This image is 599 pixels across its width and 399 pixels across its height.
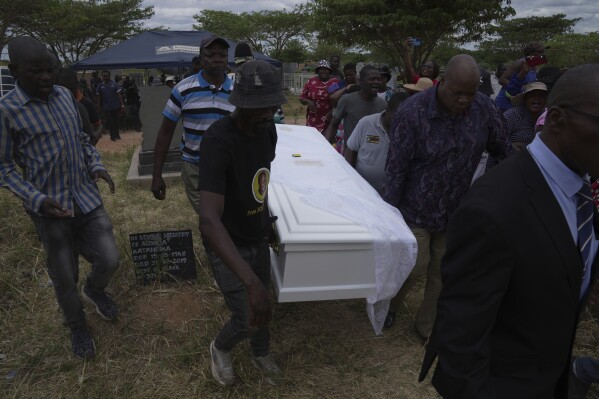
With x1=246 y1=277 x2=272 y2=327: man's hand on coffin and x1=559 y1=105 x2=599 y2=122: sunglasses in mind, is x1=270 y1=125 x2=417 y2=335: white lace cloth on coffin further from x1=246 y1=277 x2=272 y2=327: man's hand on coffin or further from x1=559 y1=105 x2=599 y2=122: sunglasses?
x1=559 y1=105 x2=599 y2=122: sunglasses

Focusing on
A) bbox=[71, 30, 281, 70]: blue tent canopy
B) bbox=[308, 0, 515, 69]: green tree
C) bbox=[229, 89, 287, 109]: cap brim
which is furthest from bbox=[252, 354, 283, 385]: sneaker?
bbox=[308, 0, 515, 69]: green tree

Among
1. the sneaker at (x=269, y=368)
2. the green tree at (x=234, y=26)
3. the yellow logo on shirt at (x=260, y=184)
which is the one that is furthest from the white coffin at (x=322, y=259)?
the green tree at (x=234, y=26)

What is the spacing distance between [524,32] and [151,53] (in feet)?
95.2

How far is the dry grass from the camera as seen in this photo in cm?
238

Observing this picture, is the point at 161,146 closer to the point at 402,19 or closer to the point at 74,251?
the point at 74,251

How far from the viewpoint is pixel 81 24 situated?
84.0 ft

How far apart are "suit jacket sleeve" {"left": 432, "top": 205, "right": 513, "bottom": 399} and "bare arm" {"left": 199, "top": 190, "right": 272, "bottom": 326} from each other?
25.8 inches

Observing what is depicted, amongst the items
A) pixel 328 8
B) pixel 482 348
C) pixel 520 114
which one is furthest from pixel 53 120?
pixel 328 8

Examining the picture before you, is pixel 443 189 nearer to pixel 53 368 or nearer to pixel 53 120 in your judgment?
pixel 53 120

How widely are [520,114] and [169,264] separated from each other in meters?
3.06

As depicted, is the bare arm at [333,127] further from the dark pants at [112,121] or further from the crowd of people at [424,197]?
the dark pants at [112,121]

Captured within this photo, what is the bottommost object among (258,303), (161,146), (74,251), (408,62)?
(74,251)

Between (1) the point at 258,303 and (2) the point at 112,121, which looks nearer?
(1) the point at 258,303

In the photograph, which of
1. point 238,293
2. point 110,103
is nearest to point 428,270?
point 238,293
